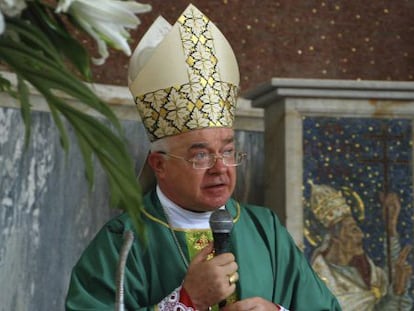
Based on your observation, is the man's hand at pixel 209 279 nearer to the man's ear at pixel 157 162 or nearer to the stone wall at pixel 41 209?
the man's ear at pixel 157 162

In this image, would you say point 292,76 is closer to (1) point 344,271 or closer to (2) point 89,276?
(1) point 344,271

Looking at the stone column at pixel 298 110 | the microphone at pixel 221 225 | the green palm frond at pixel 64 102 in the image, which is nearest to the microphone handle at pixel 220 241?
the microphone at pixel 221 225

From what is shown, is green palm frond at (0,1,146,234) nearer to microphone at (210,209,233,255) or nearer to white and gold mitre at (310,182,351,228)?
microphone at (210,209,233,255)

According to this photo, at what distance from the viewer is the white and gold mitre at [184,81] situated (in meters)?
3.44

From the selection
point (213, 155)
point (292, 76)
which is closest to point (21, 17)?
point (213, 155)

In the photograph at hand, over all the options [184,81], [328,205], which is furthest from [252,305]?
[328,205]

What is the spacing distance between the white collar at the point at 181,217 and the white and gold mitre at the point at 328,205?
118 cm

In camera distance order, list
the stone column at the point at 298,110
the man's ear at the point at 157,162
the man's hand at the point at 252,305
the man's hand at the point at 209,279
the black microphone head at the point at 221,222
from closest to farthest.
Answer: the black microphone head at the point at 221,222 → the man's hand at the point at 209,279 → the man's hand at the point at 252,305 → the man's ear at the point at 157,162 → the stone column at the point at 298,110

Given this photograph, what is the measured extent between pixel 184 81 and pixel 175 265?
0.52 meters

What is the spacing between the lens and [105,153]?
168 cm

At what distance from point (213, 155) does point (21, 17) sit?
5.31 ft

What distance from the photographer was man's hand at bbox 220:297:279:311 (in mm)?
3174

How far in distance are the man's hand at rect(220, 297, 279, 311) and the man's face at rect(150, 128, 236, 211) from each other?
0.30 meters

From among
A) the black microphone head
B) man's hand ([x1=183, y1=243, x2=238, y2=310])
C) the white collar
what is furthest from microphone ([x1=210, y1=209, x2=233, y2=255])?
the white collar
